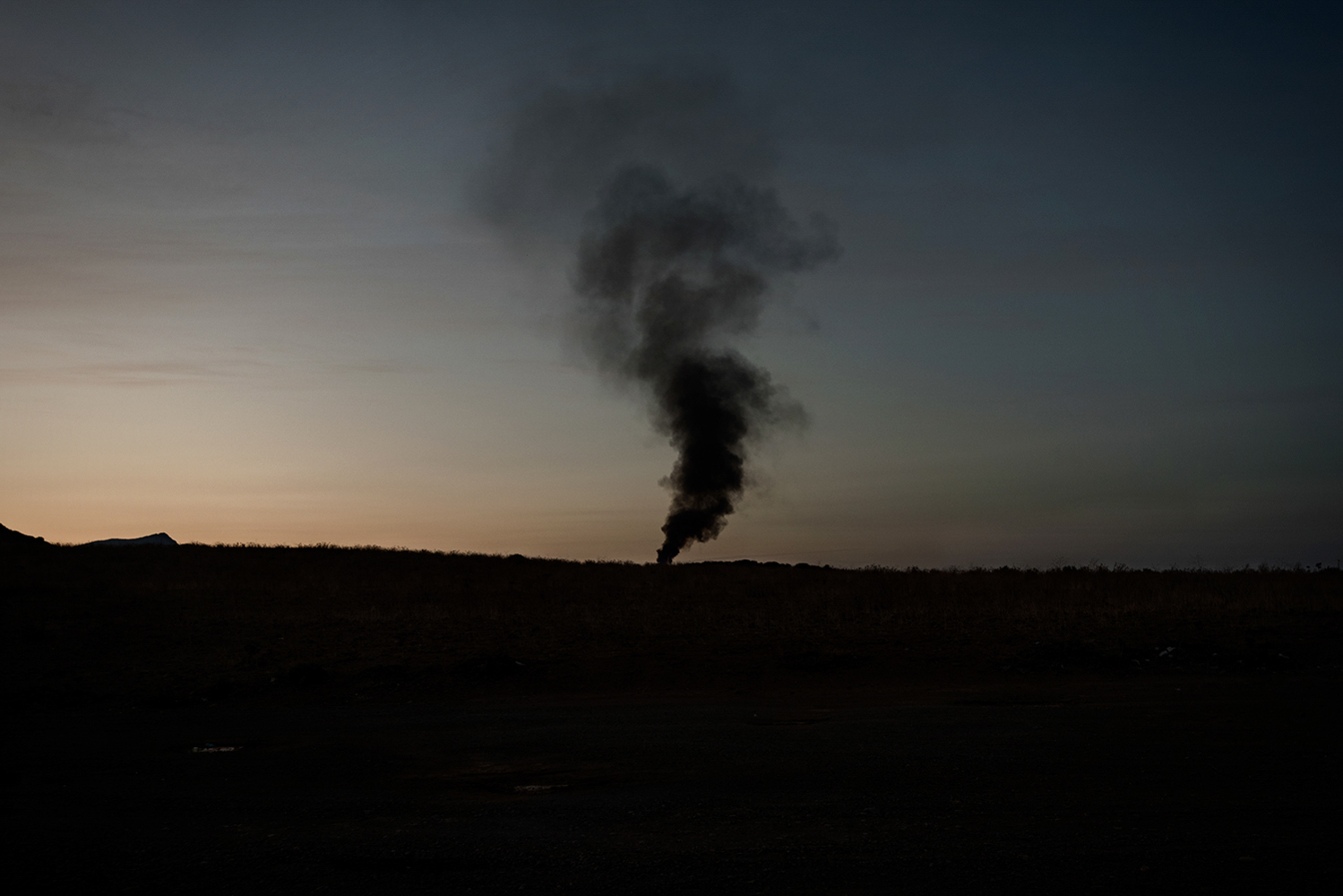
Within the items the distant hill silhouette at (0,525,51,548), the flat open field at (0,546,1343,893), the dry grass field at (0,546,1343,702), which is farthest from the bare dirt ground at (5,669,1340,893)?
the distant hill silhouette at (0,525,51,548)

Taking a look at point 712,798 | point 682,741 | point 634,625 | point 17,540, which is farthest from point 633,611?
point 17,540

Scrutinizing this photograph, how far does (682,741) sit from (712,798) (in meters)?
3.02

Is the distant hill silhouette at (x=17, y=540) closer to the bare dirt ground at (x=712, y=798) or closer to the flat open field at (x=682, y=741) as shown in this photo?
the flat open field at (x=682, y=741)

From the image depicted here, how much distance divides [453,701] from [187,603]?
13.9m

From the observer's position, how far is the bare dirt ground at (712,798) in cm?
567

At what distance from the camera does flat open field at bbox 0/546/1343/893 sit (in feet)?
19.4

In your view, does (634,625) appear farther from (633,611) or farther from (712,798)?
(712,798)

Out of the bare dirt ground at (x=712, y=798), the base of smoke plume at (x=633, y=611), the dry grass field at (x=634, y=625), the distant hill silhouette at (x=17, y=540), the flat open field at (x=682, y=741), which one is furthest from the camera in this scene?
the distant hill silhouette at (x=17, y=540)

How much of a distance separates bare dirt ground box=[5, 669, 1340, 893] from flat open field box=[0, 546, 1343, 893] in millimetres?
40

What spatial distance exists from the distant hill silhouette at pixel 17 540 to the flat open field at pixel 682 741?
1587 cm

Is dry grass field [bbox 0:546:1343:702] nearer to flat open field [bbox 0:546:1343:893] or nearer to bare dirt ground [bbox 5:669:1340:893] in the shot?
flat open field [bbox 0:546:1343:893]

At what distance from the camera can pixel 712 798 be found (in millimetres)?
7645

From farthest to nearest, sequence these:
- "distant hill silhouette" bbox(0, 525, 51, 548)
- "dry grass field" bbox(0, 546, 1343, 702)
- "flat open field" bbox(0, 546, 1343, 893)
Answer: "distant hill silhouette" bbox(0, 525, 51, 548) → "dry grass field" bbox(0, 546, 1343, 702) → "flat open field" bbox(0, 546, 1343, 893)

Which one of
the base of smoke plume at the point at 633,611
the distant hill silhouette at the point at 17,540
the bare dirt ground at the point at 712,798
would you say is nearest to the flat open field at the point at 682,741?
the bare dirt ground at the point at 712,798
